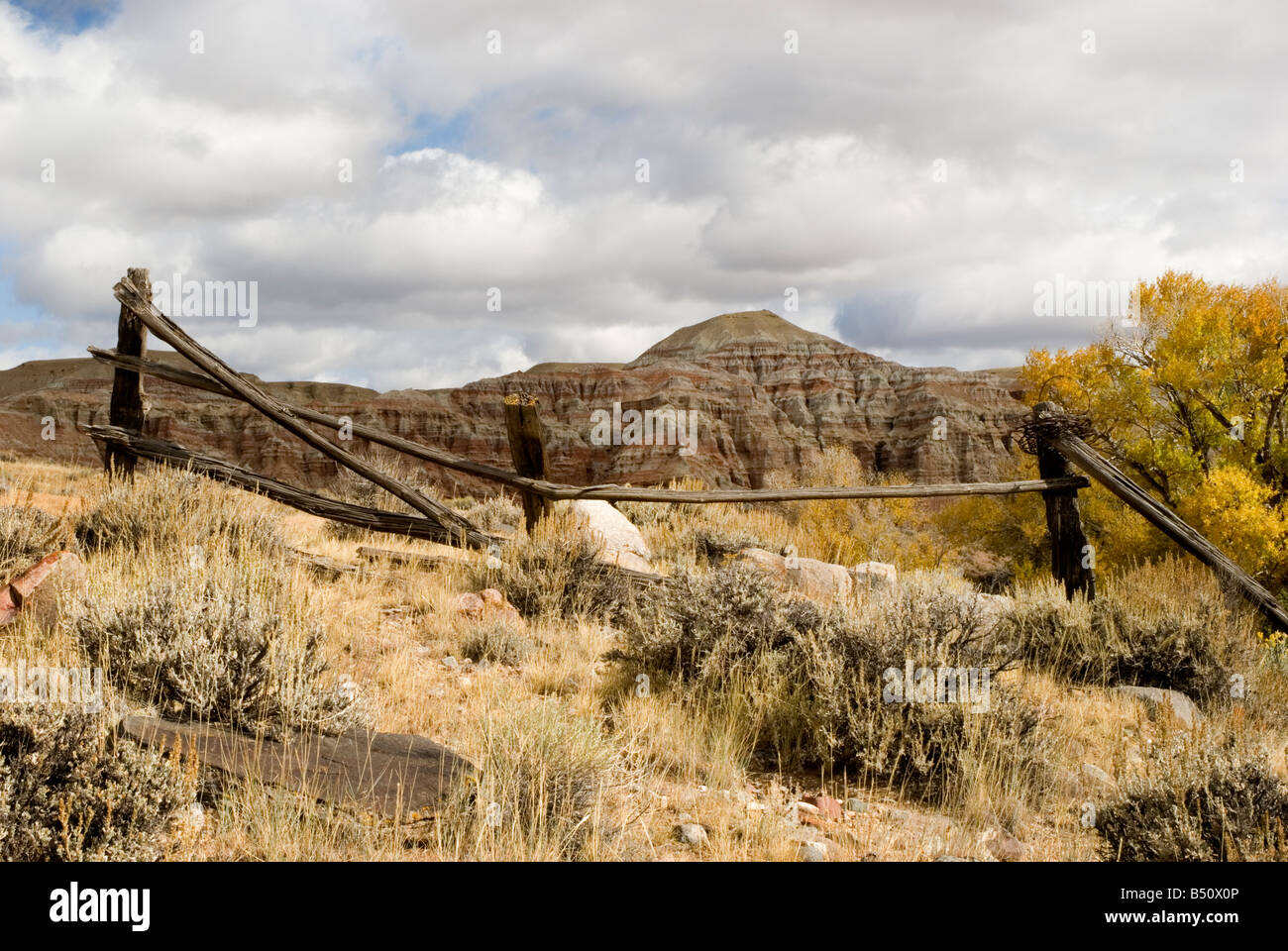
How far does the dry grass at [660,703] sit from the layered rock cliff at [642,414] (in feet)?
169

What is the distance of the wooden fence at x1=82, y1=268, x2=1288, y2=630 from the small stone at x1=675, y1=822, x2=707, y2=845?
3.32 meters

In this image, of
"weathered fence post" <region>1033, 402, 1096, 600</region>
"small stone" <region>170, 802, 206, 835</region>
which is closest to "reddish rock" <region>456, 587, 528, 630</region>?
"small stone" <region>170, 802, 206, 835</region>

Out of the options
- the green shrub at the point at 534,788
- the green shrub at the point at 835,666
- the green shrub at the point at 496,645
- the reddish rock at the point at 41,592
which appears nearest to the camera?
the green shrub at the point at 534,788

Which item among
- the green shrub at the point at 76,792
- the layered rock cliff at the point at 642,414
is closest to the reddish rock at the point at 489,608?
the green shrub at the point at 76,792

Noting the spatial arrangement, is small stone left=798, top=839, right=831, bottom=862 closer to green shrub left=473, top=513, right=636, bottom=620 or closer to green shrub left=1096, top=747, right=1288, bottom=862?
green shrub left=1096, top=747, right=1288, bottom=862

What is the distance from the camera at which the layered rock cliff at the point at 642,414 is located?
2613 inches

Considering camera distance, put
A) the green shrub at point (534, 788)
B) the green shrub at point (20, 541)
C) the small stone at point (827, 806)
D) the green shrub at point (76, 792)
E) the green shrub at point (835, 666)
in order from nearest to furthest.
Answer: the green shrub at point (76, 792) < the green shrub at point (534, 788) < the small stone at point (827, 806) < the green shrub at point (835, 666) < the green shrub at point (20, 541)

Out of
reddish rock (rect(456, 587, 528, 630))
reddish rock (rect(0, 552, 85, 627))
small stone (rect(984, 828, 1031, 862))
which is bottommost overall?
small stone (rect(984, 828, 1031, 862))

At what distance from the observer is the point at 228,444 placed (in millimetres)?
70938

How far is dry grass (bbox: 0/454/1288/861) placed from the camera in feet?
9.43

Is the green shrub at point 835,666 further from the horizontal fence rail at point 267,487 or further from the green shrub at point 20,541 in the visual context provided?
the green shrub at point 20,541

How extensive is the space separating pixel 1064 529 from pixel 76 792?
664cm
